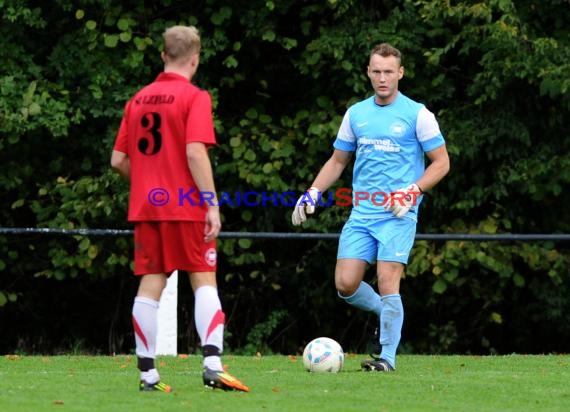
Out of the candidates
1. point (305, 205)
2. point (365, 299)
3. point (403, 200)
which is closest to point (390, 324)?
point (365, 299)

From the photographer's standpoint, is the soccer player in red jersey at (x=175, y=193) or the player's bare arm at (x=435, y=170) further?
the player's bare arm at (x=435, y=170)

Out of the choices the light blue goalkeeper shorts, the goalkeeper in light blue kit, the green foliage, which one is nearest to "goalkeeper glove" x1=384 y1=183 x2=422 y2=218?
the goalkeeper in light blue kit

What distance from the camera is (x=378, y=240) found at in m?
8.50

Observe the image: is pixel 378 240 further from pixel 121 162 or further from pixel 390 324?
pixel 121 162

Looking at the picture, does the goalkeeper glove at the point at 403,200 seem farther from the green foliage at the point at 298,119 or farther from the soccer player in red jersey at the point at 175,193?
the green foliage at the point at 298,119

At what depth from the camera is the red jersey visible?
6.47 meters

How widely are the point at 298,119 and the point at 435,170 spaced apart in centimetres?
518

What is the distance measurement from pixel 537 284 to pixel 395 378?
6003mm

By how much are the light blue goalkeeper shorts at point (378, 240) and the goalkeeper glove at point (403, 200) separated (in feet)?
0.37

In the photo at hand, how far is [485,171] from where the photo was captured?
13.4 meters

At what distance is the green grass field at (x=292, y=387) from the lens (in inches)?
247

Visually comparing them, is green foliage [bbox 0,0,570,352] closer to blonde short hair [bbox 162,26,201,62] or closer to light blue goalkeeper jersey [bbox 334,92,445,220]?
light blue goalkeeper jersey [bbox 334,92,445,220]

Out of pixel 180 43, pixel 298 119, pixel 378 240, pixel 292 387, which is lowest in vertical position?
pixel 292 387

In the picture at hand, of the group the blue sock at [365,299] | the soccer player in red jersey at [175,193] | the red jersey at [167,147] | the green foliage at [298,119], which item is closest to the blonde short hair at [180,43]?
the soccer player in red jersey at [175,193]
